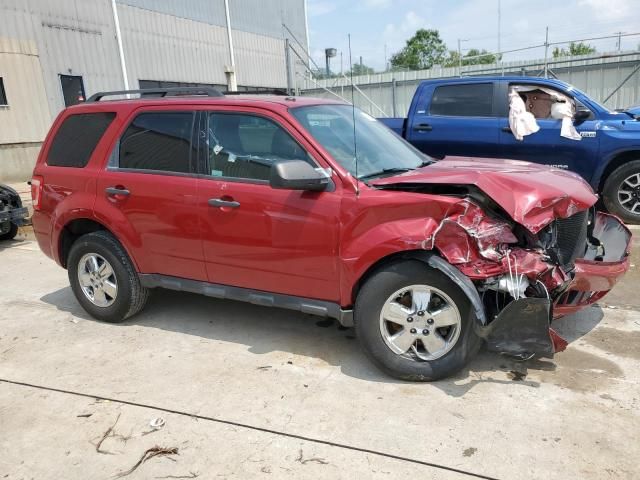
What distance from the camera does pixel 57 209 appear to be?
4.66 metres

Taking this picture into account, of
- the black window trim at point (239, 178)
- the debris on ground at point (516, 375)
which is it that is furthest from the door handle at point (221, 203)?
the debris on ground at point (516, 375)

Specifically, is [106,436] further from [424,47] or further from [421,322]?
[424,47]

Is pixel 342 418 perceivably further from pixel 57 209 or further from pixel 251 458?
pixel 57 209

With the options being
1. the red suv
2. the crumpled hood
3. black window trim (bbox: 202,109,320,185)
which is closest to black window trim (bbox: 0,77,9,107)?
the red suv

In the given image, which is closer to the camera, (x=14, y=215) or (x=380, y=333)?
(x=380, y=333)

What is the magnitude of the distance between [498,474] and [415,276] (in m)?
1.18

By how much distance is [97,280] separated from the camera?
182 inches

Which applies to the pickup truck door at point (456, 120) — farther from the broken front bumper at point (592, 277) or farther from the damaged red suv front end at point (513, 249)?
the damaged red suv front end at point (513, 249)

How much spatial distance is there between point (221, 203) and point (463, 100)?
4759 millimetres

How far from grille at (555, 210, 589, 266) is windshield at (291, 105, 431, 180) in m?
1.13

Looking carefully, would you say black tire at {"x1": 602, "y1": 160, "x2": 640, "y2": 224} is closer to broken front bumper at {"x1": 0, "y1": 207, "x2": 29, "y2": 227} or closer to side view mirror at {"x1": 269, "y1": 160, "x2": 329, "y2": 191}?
side view mirror at {"x1": 269, "y1": 160, "x2": 329, "y2": 191}

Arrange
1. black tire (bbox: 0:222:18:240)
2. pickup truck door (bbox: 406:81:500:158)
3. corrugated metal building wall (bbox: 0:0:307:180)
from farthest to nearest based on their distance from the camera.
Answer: corrugated metal building wall (bbox: 0:0:307:180) < black tire (bbox: 0:222:18:240) < pickup truck door (bbox: 406:81:500:158)

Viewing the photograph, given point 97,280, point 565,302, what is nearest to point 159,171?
point 97,280

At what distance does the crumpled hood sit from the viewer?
3.16 meters
